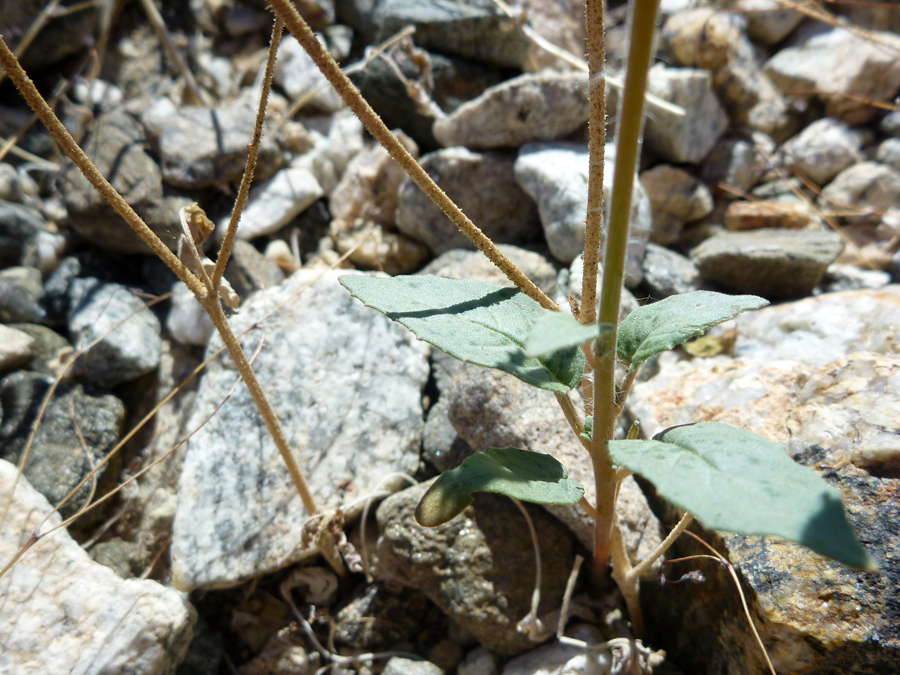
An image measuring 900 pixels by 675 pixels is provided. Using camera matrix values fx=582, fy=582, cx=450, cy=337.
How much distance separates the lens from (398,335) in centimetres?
192

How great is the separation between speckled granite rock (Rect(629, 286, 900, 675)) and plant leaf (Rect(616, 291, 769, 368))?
44 centimetres

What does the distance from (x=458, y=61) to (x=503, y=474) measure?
2083 mm

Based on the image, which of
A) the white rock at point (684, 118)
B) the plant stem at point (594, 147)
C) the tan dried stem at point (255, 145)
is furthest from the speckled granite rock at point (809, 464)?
the tan dried stem at point (255, 145)

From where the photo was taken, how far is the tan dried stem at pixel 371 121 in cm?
80

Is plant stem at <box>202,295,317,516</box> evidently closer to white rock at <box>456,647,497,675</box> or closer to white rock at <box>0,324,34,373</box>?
white rock at <box>456,647,497,675</box>

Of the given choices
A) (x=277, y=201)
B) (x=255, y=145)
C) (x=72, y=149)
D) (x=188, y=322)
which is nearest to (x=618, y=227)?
(x=255, y=145)

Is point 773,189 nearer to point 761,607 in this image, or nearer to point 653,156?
point 653,156

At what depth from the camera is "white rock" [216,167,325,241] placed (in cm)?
223

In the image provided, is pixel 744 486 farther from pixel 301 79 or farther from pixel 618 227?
pixel 301 79

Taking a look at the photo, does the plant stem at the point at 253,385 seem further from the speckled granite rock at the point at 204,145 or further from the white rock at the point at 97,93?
the white rock at the point at 97,93

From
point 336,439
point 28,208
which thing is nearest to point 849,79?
point 336,439

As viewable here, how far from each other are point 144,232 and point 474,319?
2.24 feet

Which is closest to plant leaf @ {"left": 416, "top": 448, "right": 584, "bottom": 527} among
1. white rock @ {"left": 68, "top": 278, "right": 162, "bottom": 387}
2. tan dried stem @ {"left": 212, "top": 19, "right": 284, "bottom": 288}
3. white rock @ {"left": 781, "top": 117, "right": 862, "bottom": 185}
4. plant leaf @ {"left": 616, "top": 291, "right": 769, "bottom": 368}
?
plant leaf @ {"left": 616, "top": 291, "right": 769, "bottom": 368}

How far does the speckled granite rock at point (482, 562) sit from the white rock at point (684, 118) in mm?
1628
